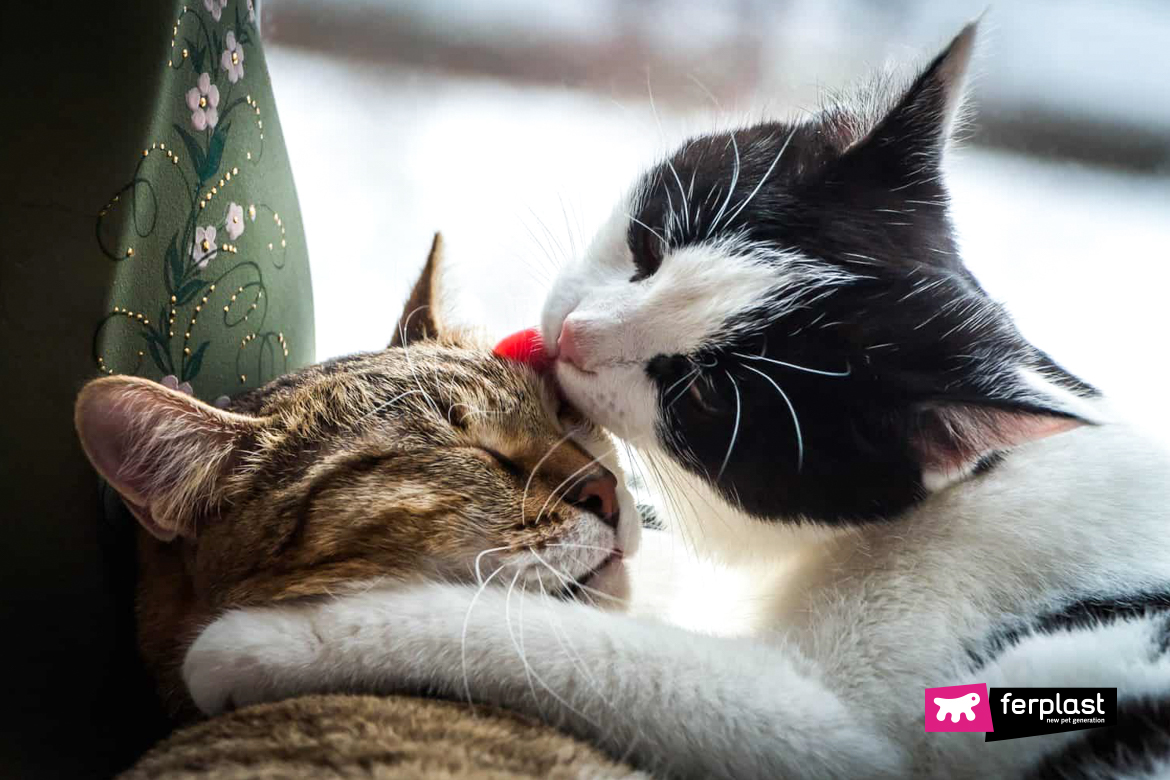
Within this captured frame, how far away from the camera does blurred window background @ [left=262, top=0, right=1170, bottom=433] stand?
1120 millimetres

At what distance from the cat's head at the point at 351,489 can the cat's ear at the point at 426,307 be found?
18 cm

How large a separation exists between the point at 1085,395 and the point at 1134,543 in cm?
17

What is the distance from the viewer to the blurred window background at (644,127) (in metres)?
1.12

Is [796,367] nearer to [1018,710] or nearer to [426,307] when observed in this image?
[1018,710]

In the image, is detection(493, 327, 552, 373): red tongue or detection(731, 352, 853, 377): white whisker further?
detection(493, 327, 552, 373): red tongue

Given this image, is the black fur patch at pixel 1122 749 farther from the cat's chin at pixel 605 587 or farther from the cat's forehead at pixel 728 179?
the cat's forehead at pixel 728 179

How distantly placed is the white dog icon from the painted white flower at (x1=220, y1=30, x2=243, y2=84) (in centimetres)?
93

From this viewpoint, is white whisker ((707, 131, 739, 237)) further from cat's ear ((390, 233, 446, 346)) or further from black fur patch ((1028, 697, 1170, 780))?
black fur patch ((1028, 697, 1170, 780))

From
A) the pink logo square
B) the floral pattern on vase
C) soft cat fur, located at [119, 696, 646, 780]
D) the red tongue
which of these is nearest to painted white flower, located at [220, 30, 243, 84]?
the floral pattern on vase

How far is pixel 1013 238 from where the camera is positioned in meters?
1.16

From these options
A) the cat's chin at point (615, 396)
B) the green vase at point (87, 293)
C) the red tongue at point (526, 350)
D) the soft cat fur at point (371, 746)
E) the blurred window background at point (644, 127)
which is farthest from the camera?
the blurred window background at point (644, 127)

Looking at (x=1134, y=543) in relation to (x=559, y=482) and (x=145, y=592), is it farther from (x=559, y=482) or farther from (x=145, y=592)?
(x=145, y=592)

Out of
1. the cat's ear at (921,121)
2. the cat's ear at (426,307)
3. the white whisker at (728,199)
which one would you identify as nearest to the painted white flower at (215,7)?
the cat's ear at (426,307)

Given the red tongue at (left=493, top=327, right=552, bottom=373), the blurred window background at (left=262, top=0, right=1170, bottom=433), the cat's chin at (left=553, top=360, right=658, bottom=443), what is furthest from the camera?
the blurred window background at (left=262, top=0, right=1170, bottom=433)
